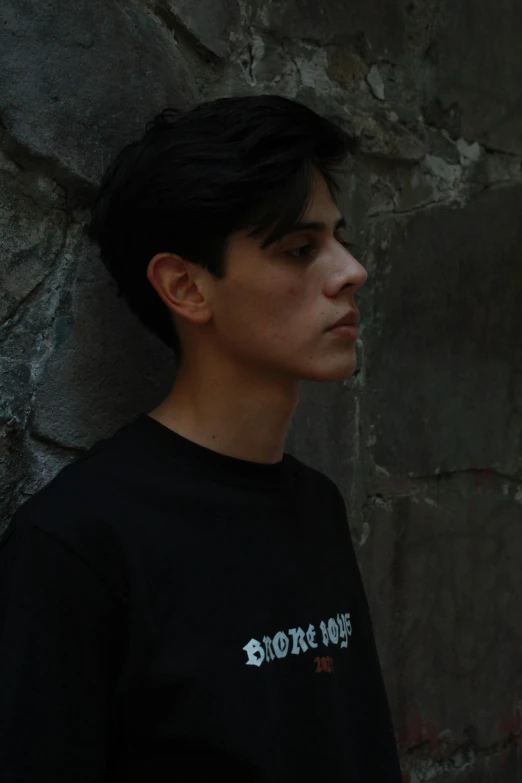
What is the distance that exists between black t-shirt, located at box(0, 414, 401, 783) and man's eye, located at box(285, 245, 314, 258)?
23 centimetres

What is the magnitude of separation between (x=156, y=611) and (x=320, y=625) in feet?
0.72

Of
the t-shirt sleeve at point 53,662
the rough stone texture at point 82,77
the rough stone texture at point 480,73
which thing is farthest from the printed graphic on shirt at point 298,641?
the rough stone texture at point 480,73

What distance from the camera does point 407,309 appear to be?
60.8 inches

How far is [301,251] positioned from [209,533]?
0.32 metres

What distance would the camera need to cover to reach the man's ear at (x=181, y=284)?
39.1 inches

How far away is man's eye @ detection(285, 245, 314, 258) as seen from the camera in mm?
987

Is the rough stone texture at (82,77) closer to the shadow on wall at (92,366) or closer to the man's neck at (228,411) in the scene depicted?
the shadow on wall at (92,366)

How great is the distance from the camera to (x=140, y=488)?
0.92 m

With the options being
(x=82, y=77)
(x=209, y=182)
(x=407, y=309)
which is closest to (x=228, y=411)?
(x=209, y=182)

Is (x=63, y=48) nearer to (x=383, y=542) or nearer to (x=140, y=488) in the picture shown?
(x=140, y=488)

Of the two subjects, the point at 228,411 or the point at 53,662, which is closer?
the point at 53,662

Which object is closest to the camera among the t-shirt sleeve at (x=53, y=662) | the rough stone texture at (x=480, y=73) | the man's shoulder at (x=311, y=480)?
the t-shirt sleeve at (x=53, y=662)

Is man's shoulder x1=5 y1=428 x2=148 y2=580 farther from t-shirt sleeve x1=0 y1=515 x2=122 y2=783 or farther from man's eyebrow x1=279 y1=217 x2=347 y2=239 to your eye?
man's eyebrow x1=279 y1=217 x2=347 y2=239

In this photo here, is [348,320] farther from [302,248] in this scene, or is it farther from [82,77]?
[82,77]
